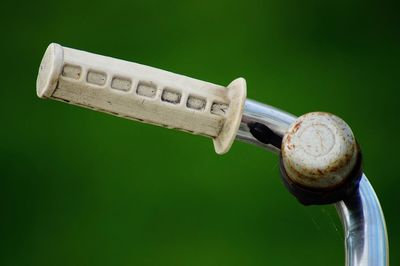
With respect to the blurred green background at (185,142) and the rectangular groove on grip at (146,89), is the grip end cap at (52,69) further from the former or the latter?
the blurred green background at (185,142)

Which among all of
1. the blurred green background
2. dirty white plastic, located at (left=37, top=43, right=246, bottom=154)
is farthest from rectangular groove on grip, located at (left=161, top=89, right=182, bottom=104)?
the blurred green background

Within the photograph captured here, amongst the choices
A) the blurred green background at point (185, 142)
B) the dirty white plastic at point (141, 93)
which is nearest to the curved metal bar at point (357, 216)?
the dirty white plastic at point (141, 93)

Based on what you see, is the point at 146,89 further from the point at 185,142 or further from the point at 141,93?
the point at 185,142

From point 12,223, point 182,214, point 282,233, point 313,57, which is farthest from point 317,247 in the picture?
point 12,223

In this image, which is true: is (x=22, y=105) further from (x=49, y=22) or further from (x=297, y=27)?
(x=297, y=27)

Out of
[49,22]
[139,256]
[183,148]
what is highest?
[49,22]

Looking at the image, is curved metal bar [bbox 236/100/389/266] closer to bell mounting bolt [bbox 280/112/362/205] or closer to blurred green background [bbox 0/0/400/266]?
bell mounting bolt [bbox 280/112/362/205]
